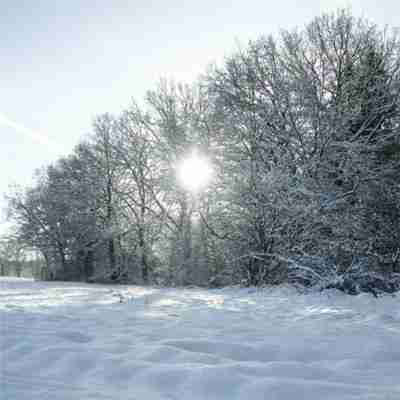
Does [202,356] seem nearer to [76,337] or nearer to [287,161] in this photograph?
[76,337]

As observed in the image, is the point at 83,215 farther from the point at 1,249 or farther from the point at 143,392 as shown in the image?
the point at 143,392

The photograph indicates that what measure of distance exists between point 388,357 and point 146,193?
48.8ft

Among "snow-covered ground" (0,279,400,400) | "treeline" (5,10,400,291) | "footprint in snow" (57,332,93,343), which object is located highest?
"treeline" (5,10,400,291)

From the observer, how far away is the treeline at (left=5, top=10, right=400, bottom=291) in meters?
9.64

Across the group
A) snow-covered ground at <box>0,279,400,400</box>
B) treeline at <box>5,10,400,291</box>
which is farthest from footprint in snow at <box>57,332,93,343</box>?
treeline at <box>5,10,400,291</box>

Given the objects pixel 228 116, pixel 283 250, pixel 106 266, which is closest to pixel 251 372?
pixel 283 250

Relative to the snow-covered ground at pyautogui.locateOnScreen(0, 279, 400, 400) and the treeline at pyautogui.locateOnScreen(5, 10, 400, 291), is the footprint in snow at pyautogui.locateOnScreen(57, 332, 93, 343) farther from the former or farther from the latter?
the treeline at pyautogui.locateOnScreen(5, 10, 400, 291)

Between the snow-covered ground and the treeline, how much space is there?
3551 mm

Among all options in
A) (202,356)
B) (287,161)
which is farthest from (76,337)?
(287,161)

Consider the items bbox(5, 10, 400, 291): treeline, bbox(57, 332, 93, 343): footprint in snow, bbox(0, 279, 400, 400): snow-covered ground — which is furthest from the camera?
bbox(5, 10, 400, 291): treeline

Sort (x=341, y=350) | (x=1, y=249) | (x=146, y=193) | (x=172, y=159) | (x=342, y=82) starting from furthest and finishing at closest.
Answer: (x=1, y=249), (x=146, y=193), (x=172, y=159), (x=342, y=82), (x=341, y=350)

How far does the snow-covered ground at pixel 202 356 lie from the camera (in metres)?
2.09

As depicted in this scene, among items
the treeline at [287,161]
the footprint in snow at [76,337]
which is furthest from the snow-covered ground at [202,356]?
the treeline at [287,161]

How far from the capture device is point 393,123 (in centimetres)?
1062
